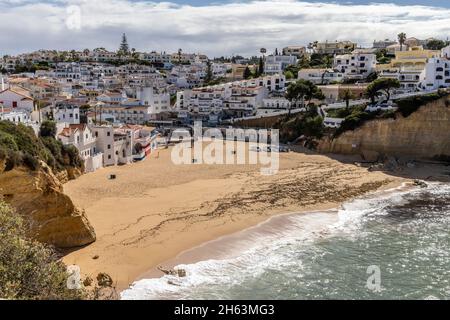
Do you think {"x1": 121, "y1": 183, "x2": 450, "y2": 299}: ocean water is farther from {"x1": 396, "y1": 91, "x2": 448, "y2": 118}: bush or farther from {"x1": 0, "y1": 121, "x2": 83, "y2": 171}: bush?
{"x1": 396, "y1": 91, "x2": 448, "y2": 118}: bush

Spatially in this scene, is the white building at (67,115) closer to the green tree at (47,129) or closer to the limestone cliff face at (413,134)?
the green tree at (47,129)

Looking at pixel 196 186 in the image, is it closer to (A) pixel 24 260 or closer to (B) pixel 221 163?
(B) pixel 221 163

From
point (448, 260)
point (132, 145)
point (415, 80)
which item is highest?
point (415, 80)

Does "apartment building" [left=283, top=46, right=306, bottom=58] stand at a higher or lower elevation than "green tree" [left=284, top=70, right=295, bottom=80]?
higher

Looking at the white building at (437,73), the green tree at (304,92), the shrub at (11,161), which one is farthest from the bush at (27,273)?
the white building at (437,73)

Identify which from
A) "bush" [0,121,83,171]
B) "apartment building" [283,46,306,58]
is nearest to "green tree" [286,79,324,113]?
"bush" [0,121,83,171]

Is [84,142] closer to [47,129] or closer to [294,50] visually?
[47,129]

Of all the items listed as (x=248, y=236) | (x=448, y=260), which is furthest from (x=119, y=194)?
(x=448, y=260)
